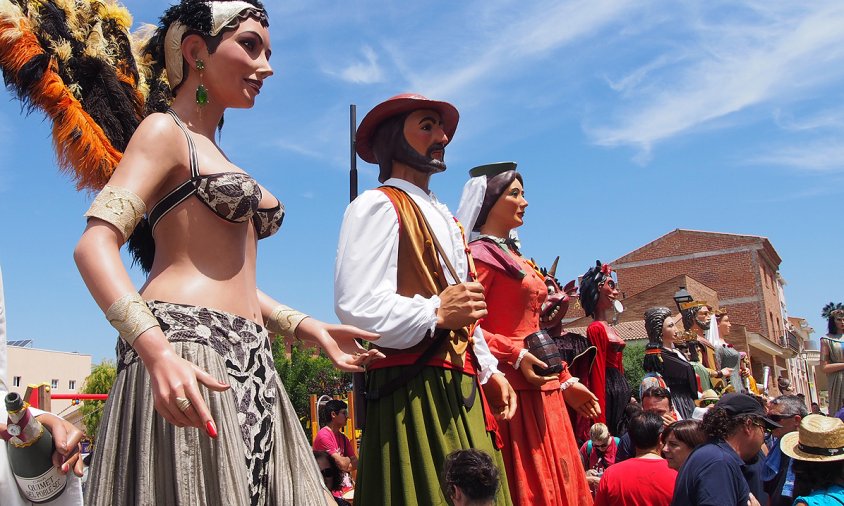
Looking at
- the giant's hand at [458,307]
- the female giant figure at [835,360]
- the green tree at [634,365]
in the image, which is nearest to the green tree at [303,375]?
the green tree at [634,365]

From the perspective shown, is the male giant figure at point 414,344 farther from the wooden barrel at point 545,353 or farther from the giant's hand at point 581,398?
the giant's hand at point 581,398

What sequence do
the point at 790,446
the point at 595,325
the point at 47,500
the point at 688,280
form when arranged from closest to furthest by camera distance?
the point at 47,500
the point at 790,446
the point at 595,325
the point at 688,280

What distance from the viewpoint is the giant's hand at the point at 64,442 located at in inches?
99.6

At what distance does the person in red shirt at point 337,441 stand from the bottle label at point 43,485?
4935 mm

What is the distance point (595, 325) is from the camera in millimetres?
7047

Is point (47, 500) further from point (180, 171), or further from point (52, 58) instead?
point (52, 58)

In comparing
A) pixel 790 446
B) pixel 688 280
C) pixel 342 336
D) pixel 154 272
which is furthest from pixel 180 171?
pixel 688 280

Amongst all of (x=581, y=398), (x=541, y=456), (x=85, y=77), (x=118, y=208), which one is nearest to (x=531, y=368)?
(x=541, y=456)

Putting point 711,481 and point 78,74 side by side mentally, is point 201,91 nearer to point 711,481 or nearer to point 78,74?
point 78,74

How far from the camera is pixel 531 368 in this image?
425 centimetres

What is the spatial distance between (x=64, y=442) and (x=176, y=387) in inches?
29.9

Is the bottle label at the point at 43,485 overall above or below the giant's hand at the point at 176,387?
below

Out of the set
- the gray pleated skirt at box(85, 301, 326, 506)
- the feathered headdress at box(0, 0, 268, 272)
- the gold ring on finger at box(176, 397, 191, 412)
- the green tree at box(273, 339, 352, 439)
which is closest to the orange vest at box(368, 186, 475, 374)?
the gray pleated skirt at box(85, 301, 326, 506)

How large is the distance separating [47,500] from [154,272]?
2.56 feet
